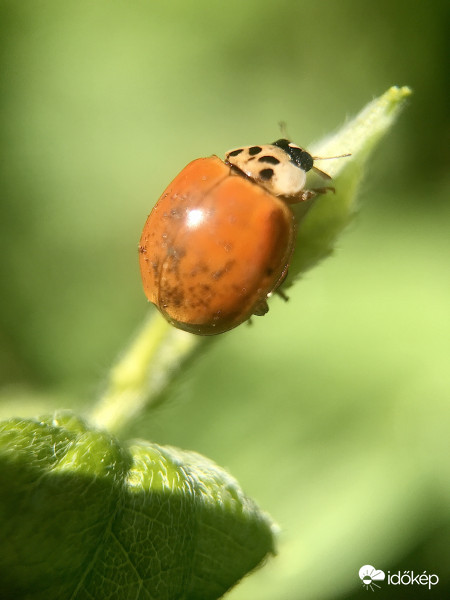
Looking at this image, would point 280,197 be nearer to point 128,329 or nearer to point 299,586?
point 299,586

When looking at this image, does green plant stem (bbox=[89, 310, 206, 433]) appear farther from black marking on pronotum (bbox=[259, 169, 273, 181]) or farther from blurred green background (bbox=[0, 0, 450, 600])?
black marking on pronotum (bbox=[259, 169, 273, 181])

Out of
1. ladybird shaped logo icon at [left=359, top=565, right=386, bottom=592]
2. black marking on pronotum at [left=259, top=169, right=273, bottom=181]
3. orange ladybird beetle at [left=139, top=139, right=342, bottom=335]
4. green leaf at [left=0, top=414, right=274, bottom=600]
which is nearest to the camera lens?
green leaf at [left=0, top=414, right=274, bottom=600]

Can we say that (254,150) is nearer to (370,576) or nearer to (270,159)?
(270,159)

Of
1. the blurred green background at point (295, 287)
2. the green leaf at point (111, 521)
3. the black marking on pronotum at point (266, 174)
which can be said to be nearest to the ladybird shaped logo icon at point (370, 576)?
the blurred green background at point (295, 287)

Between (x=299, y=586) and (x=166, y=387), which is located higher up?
(x=166, y=387)

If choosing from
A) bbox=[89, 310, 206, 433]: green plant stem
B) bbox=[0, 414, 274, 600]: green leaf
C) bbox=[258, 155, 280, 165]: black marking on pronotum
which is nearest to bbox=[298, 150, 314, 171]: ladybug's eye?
bbox=[258, 155, 280, 165]: black marking on pronotum

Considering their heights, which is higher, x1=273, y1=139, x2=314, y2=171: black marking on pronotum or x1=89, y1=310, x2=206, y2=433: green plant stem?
x1=273, y1=139, x2=314, y2=171: black marking on pronotum

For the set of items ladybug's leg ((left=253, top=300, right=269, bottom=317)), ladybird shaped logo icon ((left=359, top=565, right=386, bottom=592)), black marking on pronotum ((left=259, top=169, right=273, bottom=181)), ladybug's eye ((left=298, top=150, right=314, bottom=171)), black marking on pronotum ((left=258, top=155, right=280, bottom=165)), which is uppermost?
ladybug's eye ((left=298, top=150, right=314, bottom=171))

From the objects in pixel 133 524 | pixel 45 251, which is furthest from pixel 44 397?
pixel 133 524
